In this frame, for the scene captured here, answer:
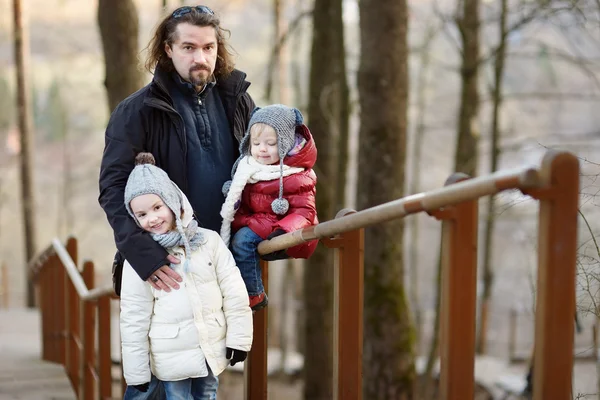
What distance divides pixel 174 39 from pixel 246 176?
0.64 metres

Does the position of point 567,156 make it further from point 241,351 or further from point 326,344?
point 326,344

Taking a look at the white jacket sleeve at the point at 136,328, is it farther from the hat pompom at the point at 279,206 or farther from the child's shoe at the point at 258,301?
the hat pompom at the point at 279,206

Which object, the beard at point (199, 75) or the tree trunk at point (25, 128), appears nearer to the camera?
the beard at point (199, 75)

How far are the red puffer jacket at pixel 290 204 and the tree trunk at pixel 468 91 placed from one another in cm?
760

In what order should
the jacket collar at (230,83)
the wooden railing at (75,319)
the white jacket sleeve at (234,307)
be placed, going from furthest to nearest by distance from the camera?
the wooden railing at (75,319)
the jacket collar at (230,83)
the white jacket sleeve at (234,307)

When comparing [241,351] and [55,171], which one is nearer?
[241,351]

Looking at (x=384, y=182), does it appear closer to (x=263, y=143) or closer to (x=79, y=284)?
(x=79, y=284)

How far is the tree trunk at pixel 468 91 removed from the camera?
1116 cm

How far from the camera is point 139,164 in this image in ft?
11.3

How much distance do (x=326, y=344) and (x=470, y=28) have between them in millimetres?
4465

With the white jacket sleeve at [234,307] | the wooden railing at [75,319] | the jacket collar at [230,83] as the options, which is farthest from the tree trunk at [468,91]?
the white jacket sleeve at [234,307]

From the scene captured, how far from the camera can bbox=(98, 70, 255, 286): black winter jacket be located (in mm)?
3305

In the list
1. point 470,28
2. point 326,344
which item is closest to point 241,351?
point 326,344

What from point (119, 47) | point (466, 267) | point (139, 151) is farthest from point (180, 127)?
point (119, 47)
